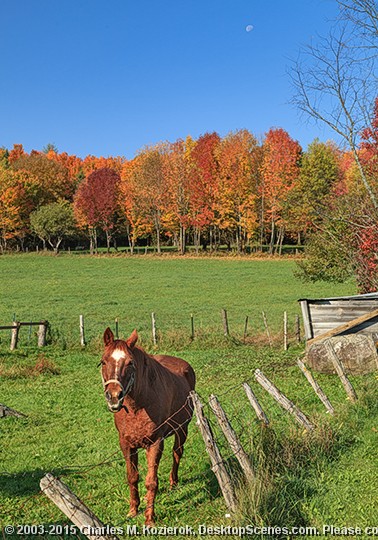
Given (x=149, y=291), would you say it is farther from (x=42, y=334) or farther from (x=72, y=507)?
(x=72, y=507)

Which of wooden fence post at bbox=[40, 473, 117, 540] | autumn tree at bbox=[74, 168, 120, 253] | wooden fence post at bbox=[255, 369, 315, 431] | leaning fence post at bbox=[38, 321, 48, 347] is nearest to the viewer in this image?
wooden fence post at bbox=[40, 473, 117, 540]

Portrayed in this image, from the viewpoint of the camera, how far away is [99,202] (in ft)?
238

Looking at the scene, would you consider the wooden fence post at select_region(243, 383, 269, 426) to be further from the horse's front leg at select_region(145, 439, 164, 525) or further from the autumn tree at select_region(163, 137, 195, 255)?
the autumn tree at select_region(163, 137, 195, 255)

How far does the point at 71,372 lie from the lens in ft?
55.3

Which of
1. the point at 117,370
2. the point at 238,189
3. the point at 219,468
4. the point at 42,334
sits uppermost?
the point at 238,189

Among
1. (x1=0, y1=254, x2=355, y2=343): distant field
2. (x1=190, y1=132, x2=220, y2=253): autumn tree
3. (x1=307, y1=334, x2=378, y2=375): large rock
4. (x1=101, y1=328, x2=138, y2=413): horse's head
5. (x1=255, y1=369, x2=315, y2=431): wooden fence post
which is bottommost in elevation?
(x1=0, y1=254, x2=355, y2=343): distant field

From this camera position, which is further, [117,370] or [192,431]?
[192,431]

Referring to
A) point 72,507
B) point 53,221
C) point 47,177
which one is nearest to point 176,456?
point 72,507

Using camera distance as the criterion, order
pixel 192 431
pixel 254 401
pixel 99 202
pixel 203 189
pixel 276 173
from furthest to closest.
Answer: pixel 99 202 → pixel 203 189 → pixel 276 173 → pixel 192 431 → pixel 254 401

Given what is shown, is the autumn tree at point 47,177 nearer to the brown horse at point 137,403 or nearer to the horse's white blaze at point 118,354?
the brown horse at point 137,403

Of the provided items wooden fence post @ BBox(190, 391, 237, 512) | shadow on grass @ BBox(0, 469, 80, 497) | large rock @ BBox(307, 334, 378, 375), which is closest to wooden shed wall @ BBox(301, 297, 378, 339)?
large rock @ BBox(307, 334, 378, 375)

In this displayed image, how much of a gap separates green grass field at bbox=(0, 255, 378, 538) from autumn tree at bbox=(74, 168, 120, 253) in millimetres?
39978

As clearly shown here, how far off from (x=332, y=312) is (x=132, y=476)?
40.5ft

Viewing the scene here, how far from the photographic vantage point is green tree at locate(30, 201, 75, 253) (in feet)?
230
